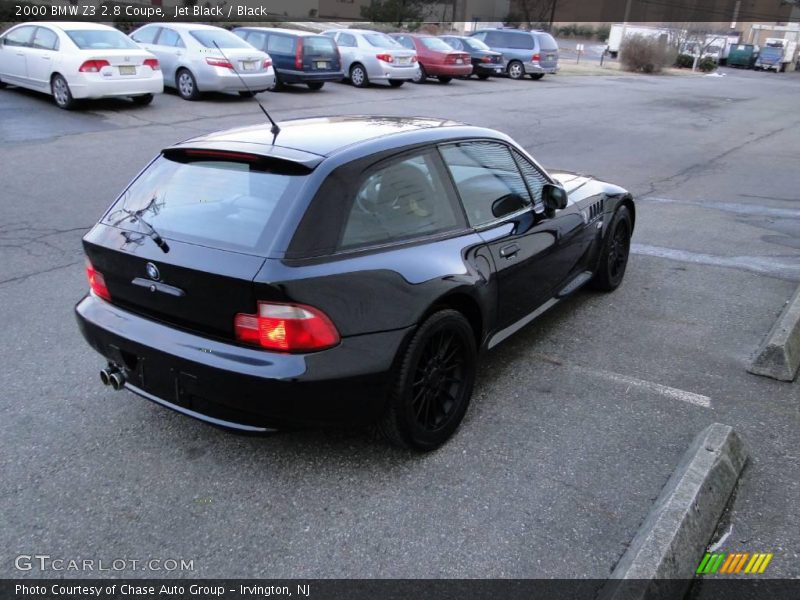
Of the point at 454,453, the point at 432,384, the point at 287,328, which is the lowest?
the point at 454,453

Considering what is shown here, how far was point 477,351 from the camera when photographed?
3732 mm

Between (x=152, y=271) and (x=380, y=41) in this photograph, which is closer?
(x=152, y=271)

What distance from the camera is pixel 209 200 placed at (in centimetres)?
331

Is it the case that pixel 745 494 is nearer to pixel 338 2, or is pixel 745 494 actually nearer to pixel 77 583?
pixel 77 583

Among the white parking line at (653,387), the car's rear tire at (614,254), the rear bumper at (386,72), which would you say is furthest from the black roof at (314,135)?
the rear bumper at (386,72)

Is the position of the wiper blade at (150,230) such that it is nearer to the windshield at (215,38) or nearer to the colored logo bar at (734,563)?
the colored logo bar at (734,563)

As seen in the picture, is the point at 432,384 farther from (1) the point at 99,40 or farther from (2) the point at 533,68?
(2) the point at 533,68

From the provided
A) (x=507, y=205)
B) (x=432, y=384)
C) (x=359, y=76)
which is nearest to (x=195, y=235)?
(x=432, y=384)

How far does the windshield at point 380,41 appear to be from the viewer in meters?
20.8

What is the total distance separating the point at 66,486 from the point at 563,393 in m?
2.63

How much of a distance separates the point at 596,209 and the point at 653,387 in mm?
1546

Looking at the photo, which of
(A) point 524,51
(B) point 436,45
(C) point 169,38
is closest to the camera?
(C) point 169,38

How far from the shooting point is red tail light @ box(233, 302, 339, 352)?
288 cm

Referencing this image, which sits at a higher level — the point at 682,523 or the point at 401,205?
the point at 401,205
